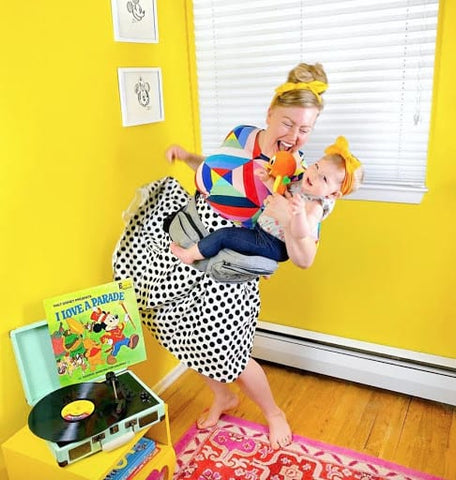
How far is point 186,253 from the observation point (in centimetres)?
163

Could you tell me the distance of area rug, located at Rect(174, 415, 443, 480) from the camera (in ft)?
5.83

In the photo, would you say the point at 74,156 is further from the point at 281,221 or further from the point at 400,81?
the point at 400,81

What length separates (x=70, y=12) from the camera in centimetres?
158

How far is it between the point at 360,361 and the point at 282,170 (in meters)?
1.03

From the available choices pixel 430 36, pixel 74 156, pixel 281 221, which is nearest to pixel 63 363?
pixel 74 156

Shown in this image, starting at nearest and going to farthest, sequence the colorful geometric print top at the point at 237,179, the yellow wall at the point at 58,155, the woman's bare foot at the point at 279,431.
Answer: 1. the yellow wall at the point at 58,155
2. the colorful geometric print top at the point at 237,179
3. the woman's bare foot at the point at 279,431

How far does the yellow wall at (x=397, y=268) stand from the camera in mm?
1815

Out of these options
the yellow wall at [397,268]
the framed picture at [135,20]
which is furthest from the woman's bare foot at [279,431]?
the framed picture at [135,20]

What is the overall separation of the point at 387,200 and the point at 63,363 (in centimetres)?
122

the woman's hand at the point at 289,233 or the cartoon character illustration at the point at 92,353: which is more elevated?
the woman's hand at the point at 289,233

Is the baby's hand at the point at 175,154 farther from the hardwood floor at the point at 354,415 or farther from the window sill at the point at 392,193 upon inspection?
the hardwood floor at the point at 354,415

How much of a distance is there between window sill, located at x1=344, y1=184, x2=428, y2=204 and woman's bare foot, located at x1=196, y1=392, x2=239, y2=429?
0.90 metres

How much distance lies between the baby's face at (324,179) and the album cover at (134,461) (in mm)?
887

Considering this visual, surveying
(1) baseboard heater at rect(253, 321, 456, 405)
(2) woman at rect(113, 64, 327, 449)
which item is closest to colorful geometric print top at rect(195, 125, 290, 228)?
(2) woman at rect(113, 64, 327, 449)
